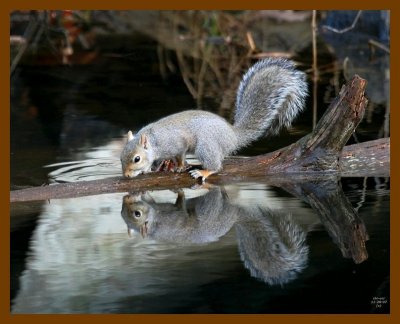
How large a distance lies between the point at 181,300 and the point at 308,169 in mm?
2474

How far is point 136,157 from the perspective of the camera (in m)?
6.47

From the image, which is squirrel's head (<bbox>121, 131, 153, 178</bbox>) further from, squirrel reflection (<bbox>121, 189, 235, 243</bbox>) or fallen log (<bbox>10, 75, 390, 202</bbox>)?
squirrel reflection (<bbox>121, 189, 235, 243</bbox>)

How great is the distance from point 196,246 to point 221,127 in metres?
1.53

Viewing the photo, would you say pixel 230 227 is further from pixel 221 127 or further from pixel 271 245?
pixel 221 127

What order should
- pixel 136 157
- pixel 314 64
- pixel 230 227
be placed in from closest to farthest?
pixel 230 227
pixel 136 157
pixel 314 64

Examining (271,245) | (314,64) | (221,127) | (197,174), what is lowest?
(271,245)

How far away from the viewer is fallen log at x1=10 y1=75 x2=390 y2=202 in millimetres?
6391

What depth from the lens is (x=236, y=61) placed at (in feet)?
42.9

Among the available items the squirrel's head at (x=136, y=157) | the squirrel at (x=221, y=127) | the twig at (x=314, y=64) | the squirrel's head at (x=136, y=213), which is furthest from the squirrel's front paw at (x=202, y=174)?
the twig at (x=314, y=64)

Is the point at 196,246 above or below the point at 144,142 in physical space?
below

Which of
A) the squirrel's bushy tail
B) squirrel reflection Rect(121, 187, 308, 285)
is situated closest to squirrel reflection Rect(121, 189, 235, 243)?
squirrel reflection Rect(121, 187, 308, 285)

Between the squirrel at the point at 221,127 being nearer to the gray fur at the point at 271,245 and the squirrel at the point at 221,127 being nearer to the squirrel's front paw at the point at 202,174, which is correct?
the squirrel's front paw at the point at 202,174

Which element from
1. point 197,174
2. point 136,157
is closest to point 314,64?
point 197,174

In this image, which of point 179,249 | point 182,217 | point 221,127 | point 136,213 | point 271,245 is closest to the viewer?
point 179,249
